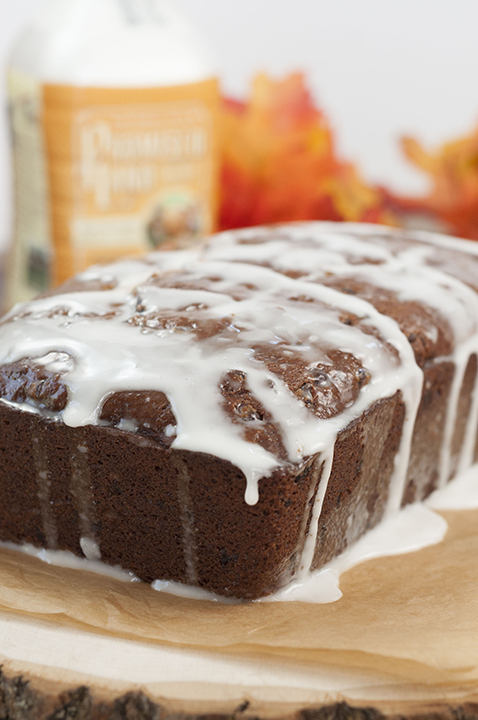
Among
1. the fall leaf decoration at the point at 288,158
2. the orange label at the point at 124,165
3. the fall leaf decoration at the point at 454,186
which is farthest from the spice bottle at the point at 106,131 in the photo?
the fall leaf decoration at the point at 454,186

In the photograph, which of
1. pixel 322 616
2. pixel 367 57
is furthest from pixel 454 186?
pixel 322 616

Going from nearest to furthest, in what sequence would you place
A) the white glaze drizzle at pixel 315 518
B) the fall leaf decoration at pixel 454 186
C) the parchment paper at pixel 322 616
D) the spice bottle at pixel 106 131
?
the parchment paper at pixel 322 616 < the white glaze drizzle at pixel 315 518 < the spice bottle at pixel 106 131 < the fall leaf decoration at pixel 454 186

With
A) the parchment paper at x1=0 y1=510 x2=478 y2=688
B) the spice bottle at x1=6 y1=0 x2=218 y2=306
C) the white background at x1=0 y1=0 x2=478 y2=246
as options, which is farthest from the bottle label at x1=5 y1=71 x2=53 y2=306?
the parchment paper at x1=0 y1=510 x2=478 y2=688

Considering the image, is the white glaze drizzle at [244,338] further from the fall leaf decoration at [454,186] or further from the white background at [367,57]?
the white background at [367,57]

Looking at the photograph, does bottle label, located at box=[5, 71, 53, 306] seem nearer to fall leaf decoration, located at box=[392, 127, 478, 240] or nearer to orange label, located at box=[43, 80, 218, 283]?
orange label, located at box=[43, 80, 218, 283]

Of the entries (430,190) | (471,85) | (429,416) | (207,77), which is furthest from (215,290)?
(471,85)

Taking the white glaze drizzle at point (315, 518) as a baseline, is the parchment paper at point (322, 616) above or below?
below
